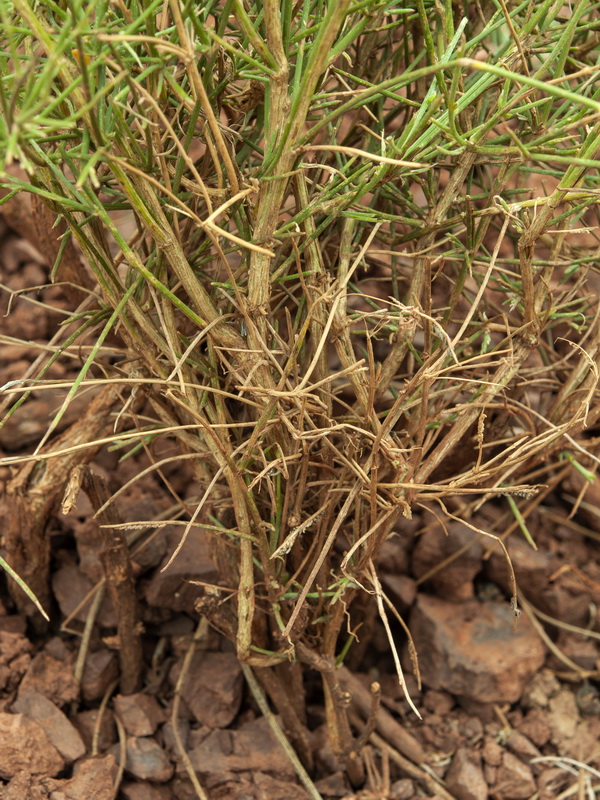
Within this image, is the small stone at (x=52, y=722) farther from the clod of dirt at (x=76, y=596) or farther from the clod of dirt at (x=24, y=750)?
the clod of dirt at (x=76, y=596)

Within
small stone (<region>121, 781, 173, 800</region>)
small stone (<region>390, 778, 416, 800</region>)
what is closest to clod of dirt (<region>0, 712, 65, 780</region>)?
small stone (<region>121, 781, 173, 800</region>)

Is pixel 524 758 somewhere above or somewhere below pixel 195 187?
below

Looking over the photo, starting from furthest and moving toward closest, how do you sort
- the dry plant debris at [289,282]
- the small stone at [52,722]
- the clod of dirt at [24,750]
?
the small stone at [52,722], the clod of dirt at [24,750], the dry plant debris at [289,282]

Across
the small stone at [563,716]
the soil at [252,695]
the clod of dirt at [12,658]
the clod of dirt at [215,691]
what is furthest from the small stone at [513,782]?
the clod of dirt at [12,658]

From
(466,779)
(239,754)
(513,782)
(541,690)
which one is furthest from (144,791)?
(541,690)

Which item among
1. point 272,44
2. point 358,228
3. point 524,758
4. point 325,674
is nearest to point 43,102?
point 272,44

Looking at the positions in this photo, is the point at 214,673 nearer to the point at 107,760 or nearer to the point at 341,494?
the point at 107,760
